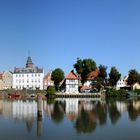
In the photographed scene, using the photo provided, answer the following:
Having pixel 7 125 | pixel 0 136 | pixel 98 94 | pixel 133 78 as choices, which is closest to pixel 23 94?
pixel 98 94

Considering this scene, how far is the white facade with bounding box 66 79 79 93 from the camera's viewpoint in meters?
121

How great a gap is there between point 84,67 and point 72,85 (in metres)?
11.5

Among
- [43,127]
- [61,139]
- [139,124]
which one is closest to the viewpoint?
[61,139]

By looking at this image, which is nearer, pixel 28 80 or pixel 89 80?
pixel 89 80

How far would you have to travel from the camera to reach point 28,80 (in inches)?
5674

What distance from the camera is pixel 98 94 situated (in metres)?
110

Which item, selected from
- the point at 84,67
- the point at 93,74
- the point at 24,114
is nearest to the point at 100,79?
the point at 84,67

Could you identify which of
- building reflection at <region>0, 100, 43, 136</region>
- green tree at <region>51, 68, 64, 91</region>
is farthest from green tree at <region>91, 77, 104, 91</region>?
building reflection at <region>0, 100, 43, 136</region>

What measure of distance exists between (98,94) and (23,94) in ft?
81.7

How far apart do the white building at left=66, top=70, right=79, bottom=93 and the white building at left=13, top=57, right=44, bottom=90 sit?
73.8ft

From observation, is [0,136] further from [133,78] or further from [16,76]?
[16,76]

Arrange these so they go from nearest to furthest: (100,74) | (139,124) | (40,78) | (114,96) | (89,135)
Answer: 1. (89,135)
2. (139,124)
3. (114,96)
4. (100,74)
5. (40,78)

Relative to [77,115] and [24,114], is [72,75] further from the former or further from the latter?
[77,115]

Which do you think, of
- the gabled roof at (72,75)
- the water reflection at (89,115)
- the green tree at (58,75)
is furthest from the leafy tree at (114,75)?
the water reflection at (89,115)
